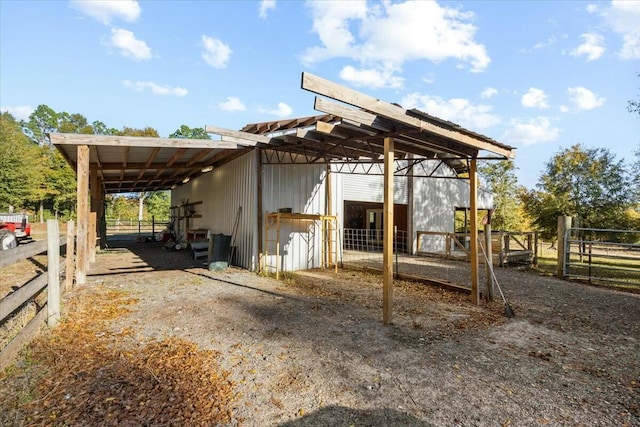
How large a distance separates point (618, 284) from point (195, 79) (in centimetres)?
1582

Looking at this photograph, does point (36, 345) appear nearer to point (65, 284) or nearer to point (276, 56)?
point (65, 284)

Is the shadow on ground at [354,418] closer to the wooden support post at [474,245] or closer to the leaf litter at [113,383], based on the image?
the leaf litter at [113,383]

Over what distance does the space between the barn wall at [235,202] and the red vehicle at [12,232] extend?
5878 mm

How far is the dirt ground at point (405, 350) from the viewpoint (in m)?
2.40

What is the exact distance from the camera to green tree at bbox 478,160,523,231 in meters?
20.8

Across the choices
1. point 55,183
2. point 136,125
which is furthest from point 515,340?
point 136,125

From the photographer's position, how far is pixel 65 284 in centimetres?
580

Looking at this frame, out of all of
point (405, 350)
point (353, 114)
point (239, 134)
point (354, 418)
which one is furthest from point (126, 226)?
point (354, 418)

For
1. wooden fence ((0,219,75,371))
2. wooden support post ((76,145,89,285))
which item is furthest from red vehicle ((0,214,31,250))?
wooden fence ((0,219,75,371))

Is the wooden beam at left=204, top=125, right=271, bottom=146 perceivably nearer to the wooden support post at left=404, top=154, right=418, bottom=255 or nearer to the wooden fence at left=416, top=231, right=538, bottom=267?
the wooden fence at left=416, top=231, right=538, bottom=267

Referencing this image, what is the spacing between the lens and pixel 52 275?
399cm

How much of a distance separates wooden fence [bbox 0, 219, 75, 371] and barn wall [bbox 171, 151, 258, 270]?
4.51 meters

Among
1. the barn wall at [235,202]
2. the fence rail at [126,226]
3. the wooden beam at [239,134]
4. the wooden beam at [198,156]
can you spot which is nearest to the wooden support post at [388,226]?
the wooden beam at [239,134]

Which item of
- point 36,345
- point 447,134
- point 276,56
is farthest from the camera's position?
point 276,56
